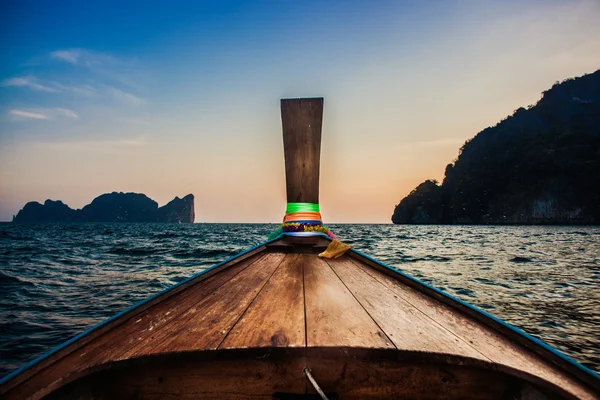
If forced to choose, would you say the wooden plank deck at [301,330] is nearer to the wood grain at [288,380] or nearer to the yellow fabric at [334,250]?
the wood grain at [288,380]

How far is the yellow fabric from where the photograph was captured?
8.54 ft

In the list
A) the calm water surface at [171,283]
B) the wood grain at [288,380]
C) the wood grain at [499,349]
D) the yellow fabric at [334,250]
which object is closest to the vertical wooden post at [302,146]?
the yellow fabric at [334,250]

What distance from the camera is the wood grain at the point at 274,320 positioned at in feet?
3.82

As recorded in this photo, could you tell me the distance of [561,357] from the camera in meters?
Result: 1.12

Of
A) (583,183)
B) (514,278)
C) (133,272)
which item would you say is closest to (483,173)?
(583,183)

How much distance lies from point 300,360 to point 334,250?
4.94 ft

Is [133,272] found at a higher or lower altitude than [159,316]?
lower

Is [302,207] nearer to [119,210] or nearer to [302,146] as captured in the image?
[302,146]

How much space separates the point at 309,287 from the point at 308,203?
1.17m

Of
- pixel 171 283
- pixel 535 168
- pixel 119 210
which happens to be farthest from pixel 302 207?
pixel 119 210

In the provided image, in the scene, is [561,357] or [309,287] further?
[309,287]

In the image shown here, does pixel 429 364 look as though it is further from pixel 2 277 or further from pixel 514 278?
pixel 2 277

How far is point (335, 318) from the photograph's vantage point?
1396 mm

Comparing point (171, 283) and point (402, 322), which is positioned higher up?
point (402, 322)
